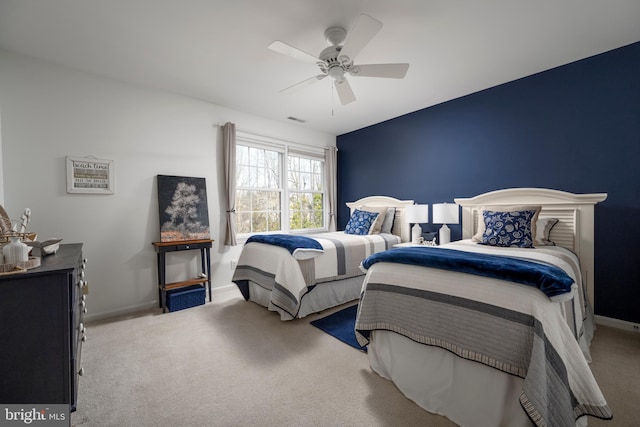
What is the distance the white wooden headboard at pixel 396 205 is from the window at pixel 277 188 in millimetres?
925

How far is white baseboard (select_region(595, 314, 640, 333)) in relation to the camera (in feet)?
8.16

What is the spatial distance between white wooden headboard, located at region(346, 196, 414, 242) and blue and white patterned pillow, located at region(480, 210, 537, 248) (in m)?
1.37

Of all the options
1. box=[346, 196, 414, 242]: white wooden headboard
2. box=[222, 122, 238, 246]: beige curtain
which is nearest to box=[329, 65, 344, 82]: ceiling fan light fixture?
box=[222, 122, 238, 246]: beige curtain

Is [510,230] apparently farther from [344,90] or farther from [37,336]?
[37,336]

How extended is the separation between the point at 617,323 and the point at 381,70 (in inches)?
127

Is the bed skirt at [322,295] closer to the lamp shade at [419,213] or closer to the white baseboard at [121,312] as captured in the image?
the white baseboard at [121,312]

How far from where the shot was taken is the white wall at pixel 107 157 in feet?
8.40

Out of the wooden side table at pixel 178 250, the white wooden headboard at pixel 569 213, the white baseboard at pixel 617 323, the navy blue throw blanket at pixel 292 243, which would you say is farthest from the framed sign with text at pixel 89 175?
the white baseboard at pixel 617 323

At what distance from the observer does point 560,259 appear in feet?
7.07

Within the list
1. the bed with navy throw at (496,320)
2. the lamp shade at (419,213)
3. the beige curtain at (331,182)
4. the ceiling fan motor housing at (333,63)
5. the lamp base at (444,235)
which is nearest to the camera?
the bed with navy throw at (496,320)

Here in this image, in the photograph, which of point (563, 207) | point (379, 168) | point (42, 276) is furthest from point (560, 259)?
point (42, 276)

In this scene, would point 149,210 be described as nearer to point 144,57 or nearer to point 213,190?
point 213,190

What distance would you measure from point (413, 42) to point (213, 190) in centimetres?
297

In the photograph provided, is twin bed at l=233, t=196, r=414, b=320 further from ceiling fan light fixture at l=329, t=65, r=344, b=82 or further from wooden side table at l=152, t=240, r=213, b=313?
ceiling fan light fixture at l=329, t=65, r=344, b=82
